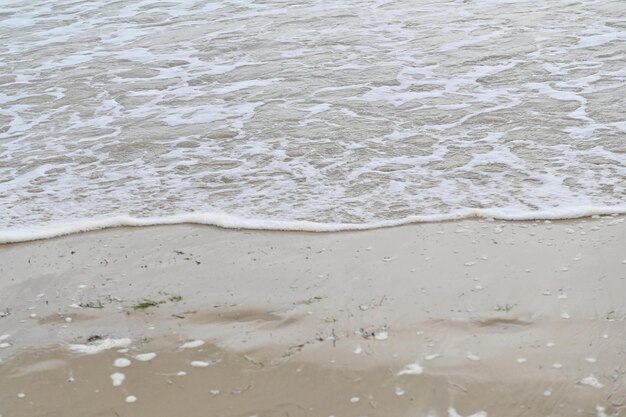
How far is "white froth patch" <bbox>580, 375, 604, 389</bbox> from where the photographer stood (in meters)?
2.86

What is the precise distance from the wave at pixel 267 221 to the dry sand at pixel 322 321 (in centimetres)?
8

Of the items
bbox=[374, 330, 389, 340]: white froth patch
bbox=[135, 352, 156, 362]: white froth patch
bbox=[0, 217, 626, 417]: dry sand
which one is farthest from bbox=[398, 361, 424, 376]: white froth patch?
bbox=[135, 352, 156, 362]: white froth patch

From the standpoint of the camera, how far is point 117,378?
10.1 ft

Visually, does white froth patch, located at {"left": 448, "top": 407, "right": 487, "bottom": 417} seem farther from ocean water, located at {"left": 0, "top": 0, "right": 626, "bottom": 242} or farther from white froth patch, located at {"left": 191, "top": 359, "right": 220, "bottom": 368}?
ocean water, located at {"left": 0, "top": 0, "right": 626, "bottom": 242}

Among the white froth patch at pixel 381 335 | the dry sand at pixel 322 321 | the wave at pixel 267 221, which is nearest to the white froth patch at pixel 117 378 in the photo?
the dry sand at pixel 322 321

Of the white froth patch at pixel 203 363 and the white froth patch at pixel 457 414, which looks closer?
the white froth patch at pixel 457 414

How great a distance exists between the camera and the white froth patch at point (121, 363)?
125 inches

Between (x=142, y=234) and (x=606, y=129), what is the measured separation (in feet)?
10.9

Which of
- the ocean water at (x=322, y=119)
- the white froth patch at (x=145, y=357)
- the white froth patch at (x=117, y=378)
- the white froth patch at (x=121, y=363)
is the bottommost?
the ocean water at (x=322, y=119)

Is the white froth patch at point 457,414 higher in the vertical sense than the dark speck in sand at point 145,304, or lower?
lower

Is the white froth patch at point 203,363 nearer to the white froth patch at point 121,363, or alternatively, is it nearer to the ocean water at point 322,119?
the white froth patch at point 121,363

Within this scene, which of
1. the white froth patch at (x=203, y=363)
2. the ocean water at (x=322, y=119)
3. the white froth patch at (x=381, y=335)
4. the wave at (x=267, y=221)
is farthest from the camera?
the ocean water at (x=322, y=119)

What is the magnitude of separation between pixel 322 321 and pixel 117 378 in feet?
2.93

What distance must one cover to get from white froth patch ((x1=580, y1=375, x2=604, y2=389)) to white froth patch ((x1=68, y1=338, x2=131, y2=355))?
182cm
